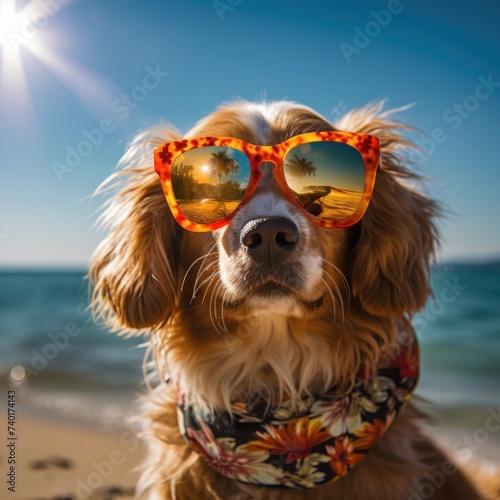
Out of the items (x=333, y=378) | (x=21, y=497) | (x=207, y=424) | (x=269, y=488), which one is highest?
(x=333, y=378)

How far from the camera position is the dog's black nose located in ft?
7.91

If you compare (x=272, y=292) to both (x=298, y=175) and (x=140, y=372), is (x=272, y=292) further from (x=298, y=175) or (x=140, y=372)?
(x=140, y=372)

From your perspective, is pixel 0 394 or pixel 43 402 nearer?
pixel 43 402

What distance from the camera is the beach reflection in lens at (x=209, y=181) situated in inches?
106

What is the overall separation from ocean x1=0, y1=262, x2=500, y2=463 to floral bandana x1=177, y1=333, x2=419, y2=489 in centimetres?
43

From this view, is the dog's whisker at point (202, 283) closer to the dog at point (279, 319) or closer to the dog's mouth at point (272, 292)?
the dog at point (279, 319)

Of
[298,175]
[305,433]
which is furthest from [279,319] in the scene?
[298,175]

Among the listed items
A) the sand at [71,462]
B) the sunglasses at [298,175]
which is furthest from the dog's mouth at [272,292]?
the sand at [71,462]

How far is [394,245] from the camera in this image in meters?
2.80

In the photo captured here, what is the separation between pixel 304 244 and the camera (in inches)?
98.2

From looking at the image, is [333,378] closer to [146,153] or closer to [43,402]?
[146,153]

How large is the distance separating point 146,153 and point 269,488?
1.87m

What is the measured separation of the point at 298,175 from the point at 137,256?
2.96ft

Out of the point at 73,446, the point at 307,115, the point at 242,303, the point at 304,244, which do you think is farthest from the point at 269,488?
the point at 73,446
